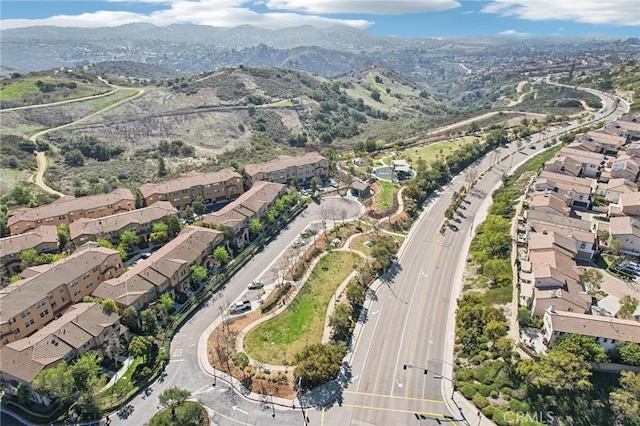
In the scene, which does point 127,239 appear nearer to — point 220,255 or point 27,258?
point 27,258

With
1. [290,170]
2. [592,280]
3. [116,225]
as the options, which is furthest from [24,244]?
[592,280]

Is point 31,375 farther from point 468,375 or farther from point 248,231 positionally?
point 468,375

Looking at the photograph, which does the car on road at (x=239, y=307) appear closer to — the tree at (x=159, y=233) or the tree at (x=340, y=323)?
the tree at (x=340, y=323)

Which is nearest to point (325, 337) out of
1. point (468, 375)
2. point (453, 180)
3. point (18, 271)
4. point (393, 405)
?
point (393, 405)

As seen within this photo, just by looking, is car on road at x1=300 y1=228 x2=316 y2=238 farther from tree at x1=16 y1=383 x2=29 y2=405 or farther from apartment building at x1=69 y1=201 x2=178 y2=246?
tree at x1=16 y1=383 x2=29 y2=405

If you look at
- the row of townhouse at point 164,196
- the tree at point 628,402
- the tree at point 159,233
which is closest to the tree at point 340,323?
the tree at point 628,402

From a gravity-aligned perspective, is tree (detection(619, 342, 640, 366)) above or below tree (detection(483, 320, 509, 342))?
above

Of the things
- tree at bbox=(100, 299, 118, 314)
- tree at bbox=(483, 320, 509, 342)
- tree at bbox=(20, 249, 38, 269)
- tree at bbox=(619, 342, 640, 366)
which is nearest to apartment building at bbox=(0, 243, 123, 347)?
tree at bbox=(20, 249, 38, 269)
